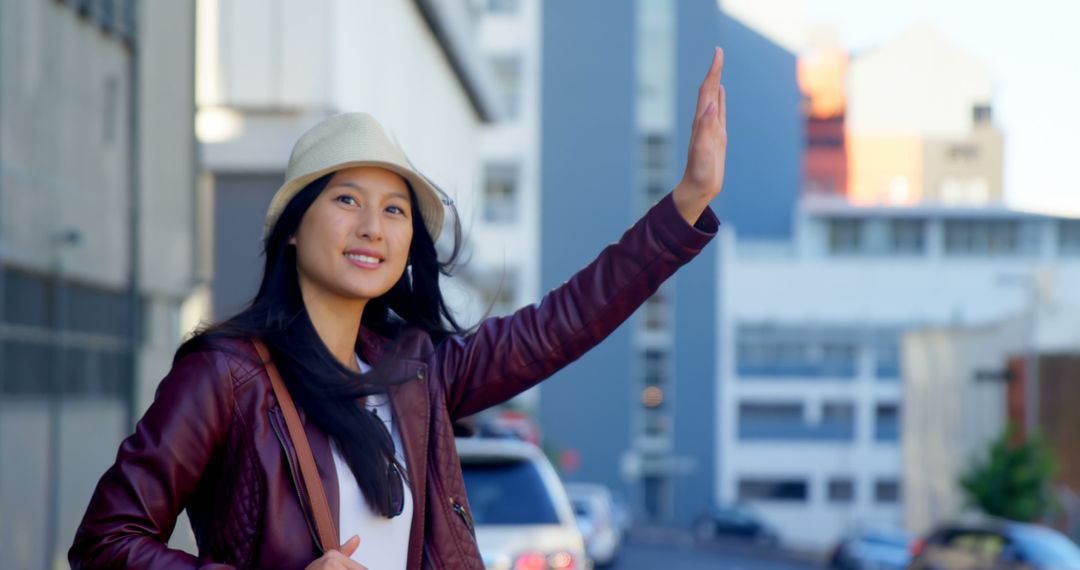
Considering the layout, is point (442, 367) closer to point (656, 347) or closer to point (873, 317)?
point (656, 347)

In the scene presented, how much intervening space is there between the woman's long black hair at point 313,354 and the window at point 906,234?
94.2 m

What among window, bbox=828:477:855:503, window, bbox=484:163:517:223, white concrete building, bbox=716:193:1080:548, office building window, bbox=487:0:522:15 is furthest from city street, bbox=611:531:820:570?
window, bbox=828:477:855:503

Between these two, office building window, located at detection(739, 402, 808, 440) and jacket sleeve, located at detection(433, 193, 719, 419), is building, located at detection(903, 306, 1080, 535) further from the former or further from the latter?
jacket sleeve, located at detection(433, 193, 719, 419)

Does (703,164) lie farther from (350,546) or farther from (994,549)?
(994,549)

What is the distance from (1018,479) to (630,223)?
37.8 m

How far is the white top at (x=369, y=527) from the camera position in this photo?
3088 millimetres

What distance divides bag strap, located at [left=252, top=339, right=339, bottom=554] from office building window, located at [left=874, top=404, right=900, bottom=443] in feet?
293

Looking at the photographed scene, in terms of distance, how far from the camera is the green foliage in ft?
140

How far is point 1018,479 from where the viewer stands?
140 feet

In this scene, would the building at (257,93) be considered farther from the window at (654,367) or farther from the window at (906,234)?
the window at (906,234)

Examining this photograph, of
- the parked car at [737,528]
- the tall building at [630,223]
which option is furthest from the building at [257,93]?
the tall building at [630,223]

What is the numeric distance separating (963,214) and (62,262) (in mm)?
83964

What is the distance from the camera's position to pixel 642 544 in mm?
57312

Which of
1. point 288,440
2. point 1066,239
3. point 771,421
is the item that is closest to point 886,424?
point 771,421
